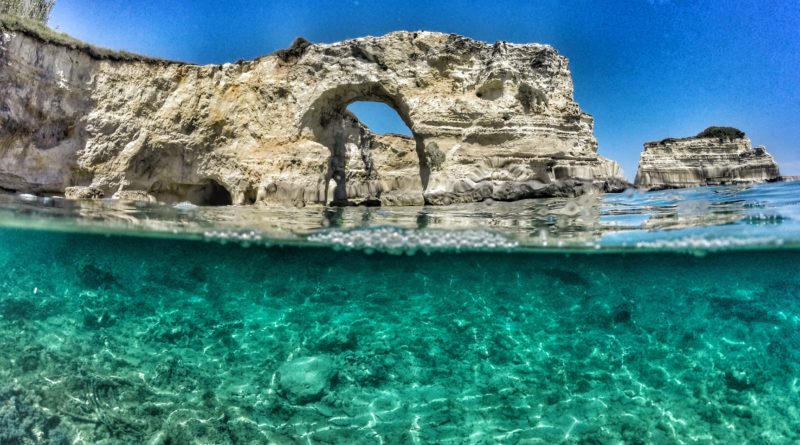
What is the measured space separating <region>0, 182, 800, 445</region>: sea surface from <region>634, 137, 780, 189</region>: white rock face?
1644cm

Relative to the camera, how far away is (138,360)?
27.4 feet

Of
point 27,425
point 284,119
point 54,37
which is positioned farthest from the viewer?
point 284,119

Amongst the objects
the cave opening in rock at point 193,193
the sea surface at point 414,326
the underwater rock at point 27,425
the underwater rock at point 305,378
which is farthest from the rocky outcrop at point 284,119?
the underwater rock at point 27,425

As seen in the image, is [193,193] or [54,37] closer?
[54,37]

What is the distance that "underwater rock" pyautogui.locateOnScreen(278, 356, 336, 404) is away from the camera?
7719 mm

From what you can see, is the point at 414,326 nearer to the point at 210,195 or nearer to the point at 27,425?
the point at 27,425

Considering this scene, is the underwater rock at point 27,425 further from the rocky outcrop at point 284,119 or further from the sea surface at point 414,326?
the rocky outcrop at point 284,119

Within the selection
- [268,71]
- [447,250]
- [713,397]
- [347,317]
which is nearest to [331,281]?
[347,317]

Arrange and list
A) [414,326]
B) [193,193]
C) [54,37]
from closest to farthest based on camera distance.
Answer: [414,326] < [54,37] < [193,193]

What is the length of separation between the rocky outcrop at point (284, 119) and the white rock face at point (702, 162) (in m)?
12.9

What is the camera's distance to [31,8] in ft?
64.6

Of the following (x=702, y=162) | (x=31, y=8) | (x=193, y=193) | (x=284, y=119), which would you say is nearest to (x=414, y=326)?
(x=284, y=119)

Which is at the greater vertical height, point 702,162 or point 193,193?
point 702,162

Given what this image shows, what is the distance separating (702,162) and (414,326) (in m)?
25.2
